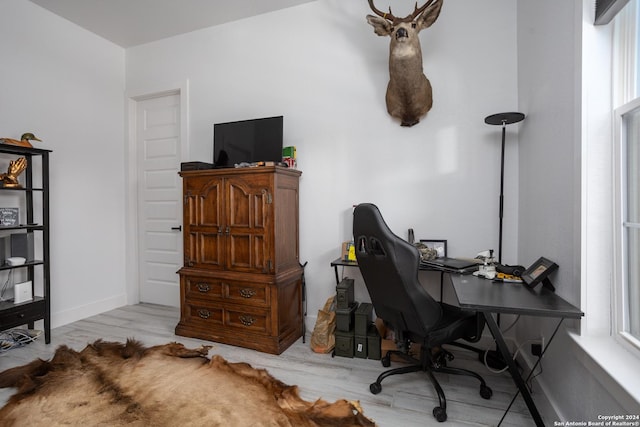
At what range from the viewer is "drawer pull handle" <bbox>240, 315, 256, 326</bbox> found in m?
2.65

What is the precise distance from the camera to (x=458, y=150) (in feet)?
8.47

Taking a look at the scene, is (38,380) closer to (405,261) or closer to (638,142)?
(405,261)

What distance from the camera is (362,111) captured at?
2.85 meters

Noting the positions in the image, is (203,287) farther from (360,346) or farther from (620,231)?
(620,231)

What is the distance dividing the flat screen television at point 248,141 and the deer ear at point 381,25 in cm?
108

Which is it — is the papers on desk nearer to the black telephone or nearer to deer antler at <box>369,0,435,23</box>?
the black telephone

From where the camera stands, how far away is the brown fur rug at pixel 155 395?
5.57 ft

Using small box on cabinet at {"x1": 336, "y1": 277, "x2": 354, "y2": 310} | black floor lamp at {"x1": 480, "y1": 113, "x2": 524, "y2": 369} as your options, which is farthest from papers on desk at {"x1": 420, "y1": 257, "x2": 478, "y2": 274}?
small box on cabinet at {"x1": 336, "y1": 277, "x2": 354, "y2": 310}

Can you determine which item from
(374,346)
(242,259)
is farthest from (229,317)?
(374,346)

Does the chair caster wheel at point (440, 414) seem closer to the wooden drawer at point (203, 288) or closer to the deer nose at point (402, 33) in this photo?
the wooden drawer at point (203, 288)

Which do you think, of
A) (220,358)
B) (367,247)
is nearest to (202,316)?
(220,358)

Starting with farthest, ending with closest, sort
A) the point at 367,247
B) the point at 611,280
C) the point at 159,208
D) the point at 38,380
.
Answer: the point at 159,208
the point at 38,380
the point at 367,247
the point at 611,280

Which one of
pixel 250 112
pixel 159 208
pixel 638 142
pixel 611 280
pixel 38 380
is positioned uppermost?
pixel 250 112

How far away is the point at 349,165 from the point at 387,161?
357mm
